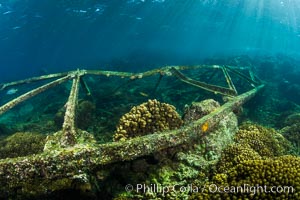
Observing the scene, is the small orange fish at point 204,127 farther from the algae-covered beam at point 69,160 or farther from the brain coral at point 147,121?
the algae-covered beam at point 69,160

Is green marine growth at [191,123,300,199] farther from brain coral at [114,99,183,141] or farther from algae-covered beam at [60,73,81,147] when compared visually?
algae-covered beam at [60,73,81,147]

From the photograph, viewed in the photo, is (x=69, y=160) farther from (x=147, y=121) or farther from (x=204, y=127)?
(x=204, y=127)

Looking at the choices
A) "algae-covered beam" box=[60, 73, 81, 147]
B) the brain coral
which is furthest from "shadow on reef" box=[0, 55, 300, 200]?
"algae-covered beam" box=[60, 73, 81, 147]

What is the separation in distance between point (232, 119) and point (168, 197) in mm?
3132

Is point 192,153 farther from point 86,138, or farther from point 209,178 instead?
point 86,138

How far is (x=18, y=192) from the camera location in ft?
9.66

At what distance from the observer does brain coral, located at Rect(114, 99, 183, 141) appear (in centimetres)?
489

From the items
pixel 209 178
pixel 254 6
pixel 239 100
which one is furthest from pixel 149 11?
pixel 209 178

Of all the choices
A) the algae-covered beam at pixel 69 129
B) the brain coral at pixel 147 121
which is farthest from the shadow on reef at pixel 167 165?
Answer: the algae-covered beam at pixel 69 129

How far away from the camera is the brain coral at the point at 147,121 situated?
192 inches

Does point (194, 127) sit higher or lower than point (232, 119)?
higher

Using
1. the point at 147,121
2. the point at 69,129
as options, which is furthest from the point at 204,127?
the point at 69,129

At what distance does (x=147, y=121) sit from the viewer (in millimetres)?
5098

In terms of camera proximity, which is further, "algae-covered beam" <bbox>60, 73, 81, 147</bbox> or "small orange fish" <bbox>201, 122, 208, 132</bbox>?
"small orange fish" <bbox>201, 122, 208, 132</bbox>
